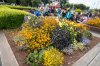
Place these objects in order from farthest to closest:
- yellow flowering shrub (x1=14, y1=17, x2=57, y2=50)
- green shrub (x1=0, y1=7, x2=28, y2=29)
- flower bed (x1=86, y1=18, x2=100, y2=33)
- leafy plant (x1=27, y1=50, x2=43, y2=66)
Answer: flower bed (x1=86, y1=18, x2=100, y2=33), green shrub (x1=0, y1=7, x2=28, y2=29), yellow flowering shrub (x1=14, y1=17, x2=57, y2=50), leafy plant (x1=27, y1=50, x2=43, y2=66)

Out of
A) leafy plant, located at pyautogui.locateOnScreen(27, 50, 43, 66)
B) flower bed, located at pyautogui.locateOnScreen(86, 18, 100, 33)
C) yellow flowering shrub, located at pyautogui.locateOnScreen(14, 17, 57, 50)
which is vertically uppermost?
yellow flowering shrub, located at pyautogui.locateOnScreen(14, 17, 57, 50)

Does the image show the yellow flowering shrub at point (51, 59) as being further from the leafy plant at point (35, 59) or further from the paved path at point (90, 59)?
the paved path at point (90, 59)

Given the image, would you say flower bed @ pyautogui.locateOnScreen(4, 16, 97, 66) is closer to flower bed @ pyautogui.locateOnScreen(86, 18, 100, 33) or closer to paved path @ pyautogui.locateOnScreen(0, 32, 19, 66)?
paved path @ pyautogui.locateOnScreen(0, 32, 19, 66)

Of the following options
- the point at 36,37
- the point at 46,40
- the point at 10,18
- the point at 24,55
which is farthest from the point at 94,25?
the point at 24,55

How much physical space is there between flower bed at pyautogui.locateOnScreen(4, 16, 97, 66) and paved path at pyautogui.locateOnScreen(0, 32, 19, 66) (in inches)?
18.1

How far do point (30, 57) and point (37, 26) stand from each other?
1777 millimetres

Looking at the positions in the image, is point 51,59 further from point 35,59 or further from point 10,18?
point 10,18

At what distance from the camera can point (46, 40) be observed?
7.14m

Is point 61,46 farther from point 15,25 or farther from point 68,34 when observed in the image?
point 15,25

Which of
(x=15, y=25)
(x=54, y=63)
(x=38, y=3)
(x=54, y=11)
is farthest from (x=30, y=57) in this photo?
(x=38, y=3)

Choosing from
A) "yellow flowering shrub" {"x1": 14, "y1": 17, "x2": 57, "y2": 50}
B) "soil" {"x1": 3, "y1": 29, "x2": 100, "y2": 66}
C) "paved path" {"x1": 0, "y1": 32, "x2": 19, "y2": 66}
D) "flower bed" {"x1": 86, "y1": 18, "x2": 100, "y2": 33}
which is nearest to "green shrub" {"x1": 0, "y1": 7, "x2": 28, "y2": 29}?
"soil" {"x1": 3, "y1": 29, "x2": 100, "y2": 66}

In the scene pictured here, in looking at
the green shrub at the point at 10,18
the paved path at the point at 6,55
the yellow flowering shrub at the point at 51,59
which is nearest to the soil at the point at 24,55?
the paved path at the point at 6,55

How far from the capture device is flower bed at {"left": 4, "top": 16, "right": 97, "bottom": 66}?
20.7 feet

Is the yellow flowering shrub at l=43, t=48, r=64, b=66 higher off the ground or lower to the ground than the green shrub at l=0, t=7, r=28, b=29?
lower
